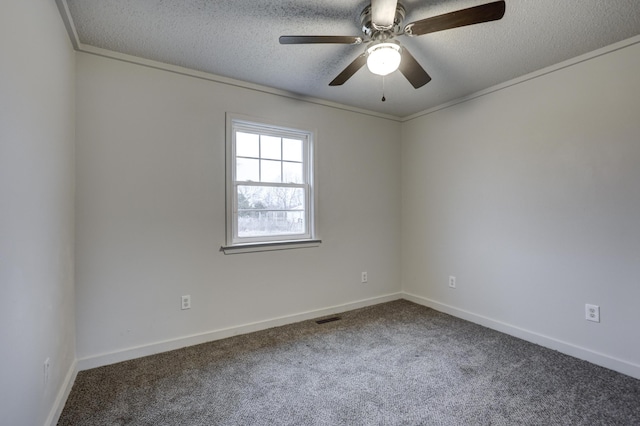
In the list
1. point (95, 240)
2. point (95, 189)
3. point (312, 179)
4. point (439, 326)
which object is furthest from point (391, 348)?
point (95, 189)

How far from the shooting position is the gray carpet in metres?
1.74

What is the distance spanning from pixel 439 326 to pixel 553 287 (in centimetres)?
104

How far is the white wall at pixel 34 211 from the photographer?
118cm

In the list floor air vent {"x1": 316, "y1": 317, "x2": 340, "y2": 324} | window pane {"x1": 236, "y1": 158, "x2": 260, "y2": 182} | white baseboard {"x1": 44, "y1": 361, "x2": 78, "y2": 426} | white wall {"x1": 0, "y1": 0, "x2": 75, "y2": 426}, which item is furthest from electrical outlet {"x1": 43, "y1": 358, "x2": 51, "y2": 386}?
floor air vent {"x1": 316, "y1": 317, "x2": 340, "y2": 324}

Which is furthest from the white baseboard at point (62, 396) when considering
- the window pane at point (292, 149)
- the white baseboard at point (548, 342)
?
the white baseboard at point (548, 342)

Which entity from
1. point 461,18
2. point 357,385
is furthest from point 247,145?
point 357,385

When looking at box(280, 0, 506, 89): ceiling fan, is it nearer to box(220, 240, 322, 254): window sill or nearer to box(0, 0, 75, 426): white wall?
box(0, 0, 75, 426): white wall

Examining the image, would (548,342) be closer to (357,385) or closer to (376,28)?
(357,385)

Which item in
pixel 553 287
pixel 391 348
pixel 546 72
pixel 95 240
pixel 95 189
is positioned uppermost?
pixel 546 72

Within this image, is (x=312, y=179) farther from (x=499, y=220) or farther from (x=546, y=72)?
(x=546, y=72)

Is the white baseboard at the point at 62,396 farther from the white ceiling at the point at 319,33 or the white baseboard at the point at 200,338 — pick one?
the white ceiling at the point at 319,33

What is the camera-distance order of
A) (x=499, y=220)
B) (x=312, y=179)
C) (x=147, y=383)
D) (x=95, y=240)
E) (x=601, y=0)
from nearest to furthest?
(x=601, y=0), (x=147, y=383), (x=95, y=240), (x=499, y=220), (x=312, y=179)

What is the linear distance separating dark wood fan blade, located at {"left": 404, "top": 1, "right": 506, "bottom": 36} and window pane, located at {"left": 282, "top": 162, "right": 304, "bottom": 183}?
1802 millimetres

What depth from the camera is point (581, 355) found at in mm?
2389
